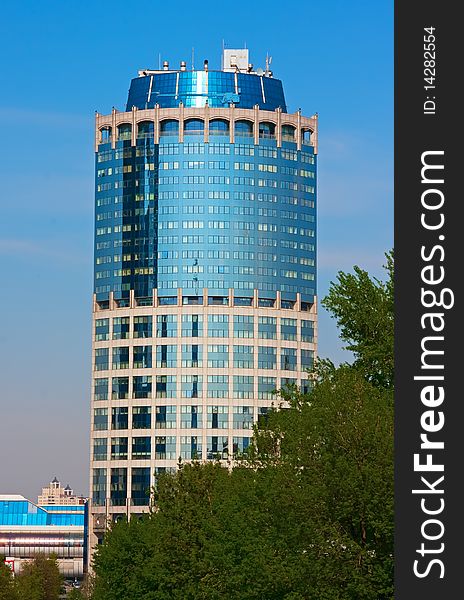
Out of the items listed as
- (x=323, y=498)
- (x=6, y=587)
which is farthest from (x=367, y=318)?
(x=6, y=587)

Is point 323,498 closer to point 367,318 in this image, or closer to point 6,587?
point 367,318

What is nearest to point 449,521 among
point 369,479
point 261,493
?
point 369,479

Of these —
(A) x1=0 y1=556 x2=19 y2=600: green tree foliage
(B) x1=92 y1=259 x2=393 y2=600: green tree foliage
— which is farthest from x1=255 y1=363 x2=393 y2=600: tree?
(A) x1=0 y1=556 x2=19 y2=600: green tree foliage

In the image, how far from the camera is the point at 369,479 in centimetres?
7494

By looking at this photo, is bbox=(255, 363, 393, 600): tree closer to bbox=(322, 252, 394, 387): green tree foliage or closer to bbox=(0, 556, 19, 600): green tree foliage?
bbox=(322, 252, 394, 387): green tree foliage

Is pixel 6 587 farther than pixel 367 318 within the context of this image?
Yes

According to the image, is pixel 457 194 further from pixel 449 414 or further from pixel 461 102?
pixel 449 414

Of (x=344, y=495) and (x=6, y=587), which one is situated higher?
(x=6, y=587)

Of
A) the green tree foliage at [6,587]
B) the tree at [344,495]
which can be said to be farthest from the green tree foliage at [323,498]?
the green tree foliage at [6,587]

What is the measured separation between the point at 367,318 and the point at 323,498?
22.2 metres

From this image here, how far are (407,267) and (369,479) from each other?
41.1m

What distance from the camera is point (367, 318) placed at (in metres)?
96.5

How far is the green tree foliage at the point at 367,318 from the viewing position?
308 feet

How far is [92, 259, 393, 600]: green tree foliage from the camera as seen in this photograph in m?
74.6
